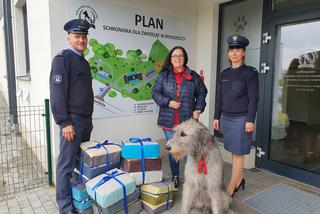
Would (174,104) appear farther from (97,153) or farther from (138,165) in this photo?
(97,153)

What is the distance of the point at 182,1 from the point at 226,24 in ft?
2.98

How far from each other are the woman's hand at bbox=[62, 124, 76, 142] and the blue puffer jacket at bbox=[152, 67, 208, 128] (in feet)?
3.59

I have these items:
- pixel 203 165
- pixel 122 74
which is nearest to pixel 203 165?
pixel 203 165

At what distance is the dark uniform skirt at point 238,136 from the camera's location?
2.93 meters

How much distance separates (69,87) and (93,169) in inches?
34.7

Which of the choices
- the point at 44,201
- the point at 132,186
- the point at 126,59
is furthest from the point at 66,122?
the point at 126,59

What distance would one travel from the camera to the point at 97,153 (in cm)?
269

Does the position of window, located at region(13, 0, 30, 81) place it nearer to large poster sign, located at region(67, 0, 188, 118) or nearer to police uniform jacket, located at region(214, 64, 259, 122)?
large poster sign, located at region(67, 0, 188, 118)

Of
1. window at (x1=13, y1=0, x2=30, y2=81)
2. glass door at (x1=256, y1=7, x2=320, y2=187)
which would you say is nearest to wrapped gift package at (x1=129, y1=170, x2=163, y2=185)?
glass door at (x1=256, y1=7, x2=320, y2=187)

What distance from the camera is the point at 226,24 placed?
4727 millimetres

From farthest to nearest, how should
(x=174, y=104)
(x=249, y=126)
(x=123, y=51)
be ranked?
(x=123, y=51) → (x=174, y=104) → (x=249, y=126)

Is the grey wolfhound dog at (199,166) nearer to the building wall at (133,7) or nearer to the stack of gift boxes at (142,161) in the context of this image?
the stack of gift boxes at (142,161)

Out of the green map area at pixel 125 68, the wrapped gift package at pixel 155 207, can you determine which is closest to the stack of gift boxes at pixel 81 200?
the wrapped gift package at pixel 155 207

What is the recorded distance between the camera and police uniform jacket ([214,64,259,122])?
2820 mm
